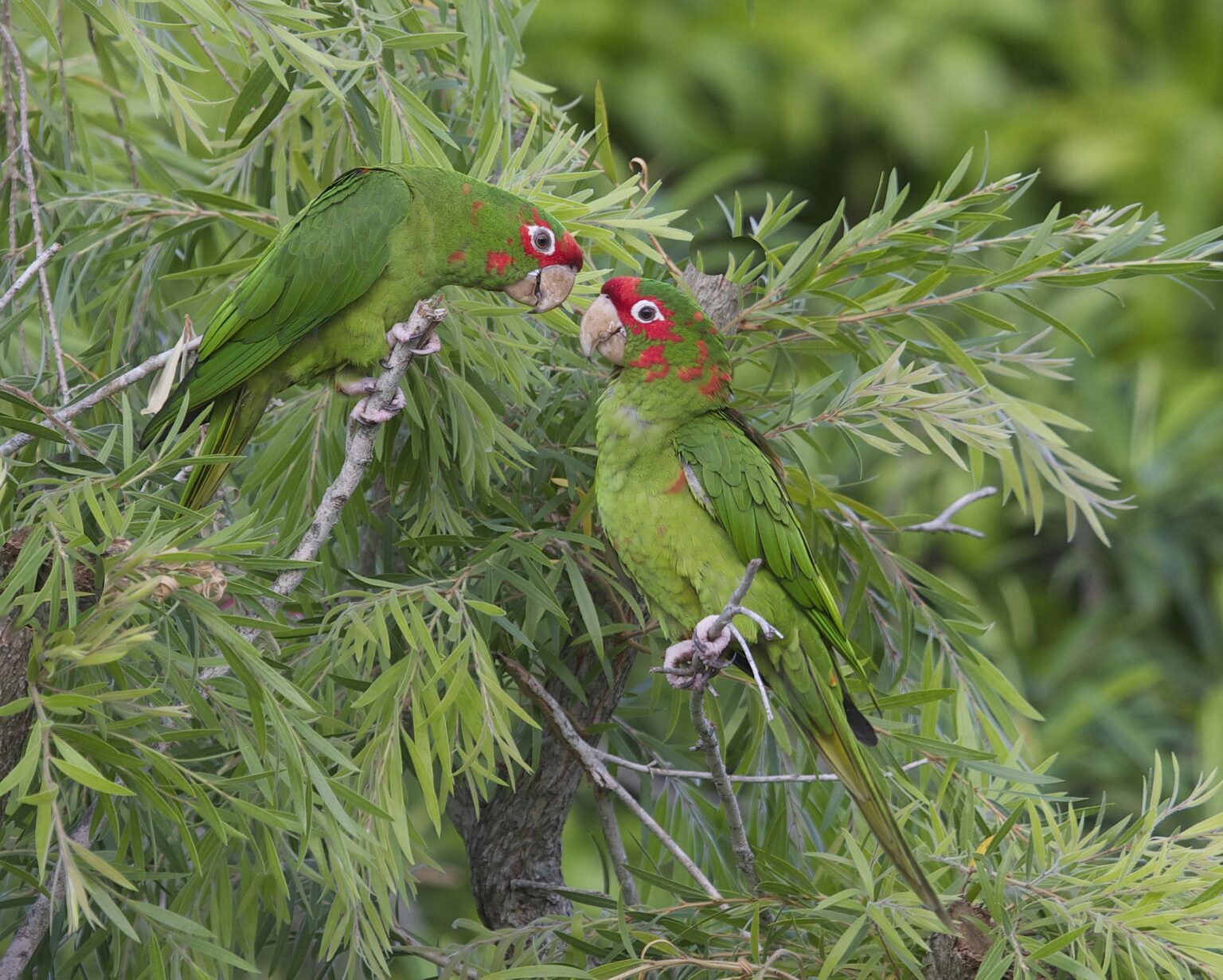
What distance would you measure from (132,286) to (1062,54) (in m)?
3.00

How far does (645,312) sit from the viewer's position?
1.36m

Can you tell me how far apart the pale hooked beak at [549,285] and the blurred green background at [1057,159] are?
1741 mm

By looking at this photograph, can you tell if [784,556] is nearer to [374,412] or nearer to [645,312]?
[645,312]

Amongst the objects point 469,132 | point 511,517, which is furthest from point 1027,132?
point 511,517

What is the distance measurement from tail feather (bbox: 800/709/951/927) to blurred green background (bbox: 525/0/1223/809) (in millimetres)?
1877

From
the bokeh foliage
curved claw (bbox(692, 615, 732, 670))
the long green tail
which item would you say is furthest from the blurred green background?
curved claw (bbox(692, 615, 732, 670))

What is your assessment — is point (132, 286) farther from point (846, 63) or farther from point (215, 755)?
point (846, 63)

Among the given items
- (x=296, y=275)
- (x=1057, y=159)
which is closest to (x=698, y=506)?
(x=296, y=275)

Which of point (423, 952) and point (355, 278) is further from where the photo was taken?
point (355, 278)

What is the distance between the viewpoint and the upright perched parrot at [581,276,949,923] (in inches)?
50.9

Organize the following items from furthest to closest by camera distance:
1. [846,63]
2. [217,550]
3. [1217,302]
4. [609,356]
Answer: [1217,302] < [846,63] < [609,356] < [217,550]

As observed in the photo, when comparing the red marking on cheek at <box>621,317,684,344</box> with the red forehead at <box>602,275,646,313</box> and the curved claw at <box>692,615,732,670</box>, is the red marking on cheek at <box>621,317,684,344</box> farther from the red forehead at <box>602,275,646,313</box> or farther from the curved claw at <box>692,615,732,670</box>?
the curved claw at <box>692,615,732,670</box>

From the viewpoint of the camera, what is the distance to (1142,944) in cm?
104

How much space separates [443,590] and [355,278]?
43cm
